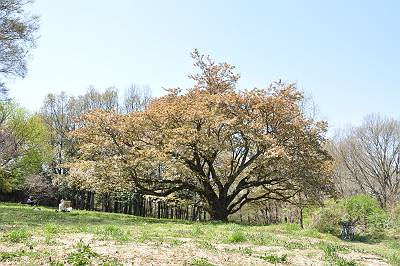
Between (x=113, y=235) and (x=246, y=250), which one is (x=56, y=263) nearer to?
(x=113, y=235)

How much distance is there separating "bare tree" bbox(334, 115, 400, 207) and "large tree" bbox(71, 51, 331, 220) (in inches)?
884

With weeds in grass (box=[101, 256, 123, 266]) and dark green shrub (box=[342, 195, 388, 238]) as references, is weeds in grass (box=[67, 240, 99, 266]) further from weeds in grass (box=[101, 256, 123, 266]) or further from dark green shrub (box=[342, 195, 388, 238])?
dark green shrub (box=[342, 195, 388, 238])

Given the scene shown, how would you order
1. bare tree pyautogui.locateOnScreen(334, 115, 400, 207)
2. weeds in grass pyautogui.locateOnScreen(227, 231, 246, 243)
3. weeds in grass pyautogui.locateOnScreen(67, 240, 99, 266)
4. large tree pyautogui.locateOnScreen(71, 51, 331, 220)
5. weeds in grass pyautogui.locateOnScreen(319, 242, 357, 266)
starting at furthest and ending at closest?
bare tree pyautogui.locateOnScreen(334, 115, 400, 207)
large tree pyautogui.locateOnScreen(71, 51, 331, 220)
weeds in grass pyautogui.locateOnScreen(227, 231, 246, 243)
weeds in grass pyautogui.locateOnScreen(319, 242, 357, 266)
weeds in grass pyautogui.locateOnScreen(67, 240, 99, 266)

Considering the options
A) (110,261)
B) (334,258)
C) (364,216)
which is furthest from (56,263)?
(364,216)

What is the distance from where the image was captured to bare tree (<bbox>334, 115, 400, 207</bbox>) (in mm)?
46344

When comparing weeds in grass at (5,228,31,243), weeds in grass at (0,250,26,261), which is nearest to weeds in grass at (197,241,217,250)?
weeds in grass at (5,228,31,243)

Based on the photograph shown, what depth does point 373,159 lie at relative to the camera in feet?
156

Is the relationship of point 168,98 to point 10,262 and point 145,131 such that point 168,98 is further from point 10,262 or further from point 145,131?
point 10,262

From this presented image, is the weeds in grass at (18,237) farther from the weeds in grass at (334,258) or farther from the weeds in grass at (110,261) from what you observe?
the weeds in grass at (334,258)

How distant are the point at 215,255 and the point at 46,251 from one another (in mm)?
3665

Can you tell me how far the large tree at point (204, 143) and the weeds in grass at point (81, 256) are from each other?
614 inches

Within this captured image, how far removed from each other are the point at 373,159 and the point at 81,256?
44.7 metres

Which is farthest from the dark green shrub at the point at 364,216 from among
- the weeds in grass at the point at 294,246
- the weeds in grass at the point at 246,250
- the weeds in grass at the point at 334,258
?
the weeds in grass at the point at 246,250

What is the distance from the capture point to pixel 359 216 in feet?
85.0
